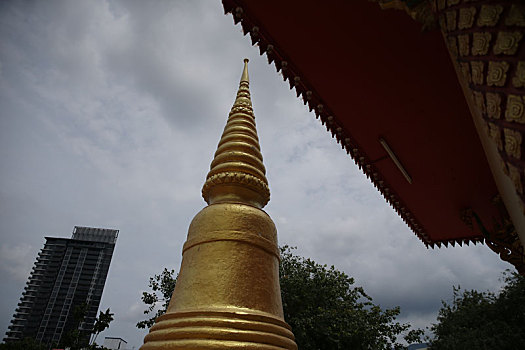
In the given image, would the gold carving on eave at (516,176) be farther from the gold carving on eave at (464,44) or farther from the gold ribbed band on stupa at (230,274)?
the gold ribbed band on stupa at (230,274)

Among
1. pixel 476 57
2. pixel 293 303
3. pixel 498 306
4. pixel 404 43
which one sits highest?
pixel 498 306

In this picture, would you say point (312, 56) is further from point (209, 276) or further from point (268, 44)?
point (209, 276)

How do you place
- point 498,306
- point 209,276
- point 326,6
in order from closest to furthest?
1. point 209,276
2. point 326,6
3. point 498,306

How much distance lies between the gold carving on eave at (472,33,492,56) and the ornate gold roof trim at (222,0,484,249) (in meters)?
1.97

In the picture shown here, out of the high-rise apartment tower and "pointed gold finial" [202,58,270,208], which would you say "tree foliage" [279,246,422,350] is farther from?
the high-rise apartment tower

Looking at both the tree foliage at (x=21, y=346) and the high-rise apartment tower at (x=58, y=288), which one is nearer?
the tree foliage at (x=21, y=346)

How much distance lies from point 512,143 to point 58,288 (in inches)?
2483

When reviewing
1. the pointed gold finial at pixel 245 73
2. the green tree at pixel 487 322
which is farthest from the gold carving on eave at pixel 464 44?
the green tree at pixel 487 322

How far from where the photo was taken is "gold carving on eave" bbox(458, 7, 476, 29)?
1.24 metres

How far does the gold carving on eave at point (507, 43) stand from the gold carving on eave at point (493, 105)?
15 cm

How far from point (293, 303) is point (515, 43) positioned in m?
15.5

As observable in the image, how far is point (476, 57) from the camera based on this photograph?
1.23 m

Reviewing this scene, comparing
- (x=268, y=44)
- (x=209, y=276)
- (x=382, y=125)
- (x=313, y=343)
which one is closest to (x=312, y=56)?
(x=268, y=44)

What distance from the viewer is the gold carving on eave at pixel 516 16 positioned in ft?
3.47
